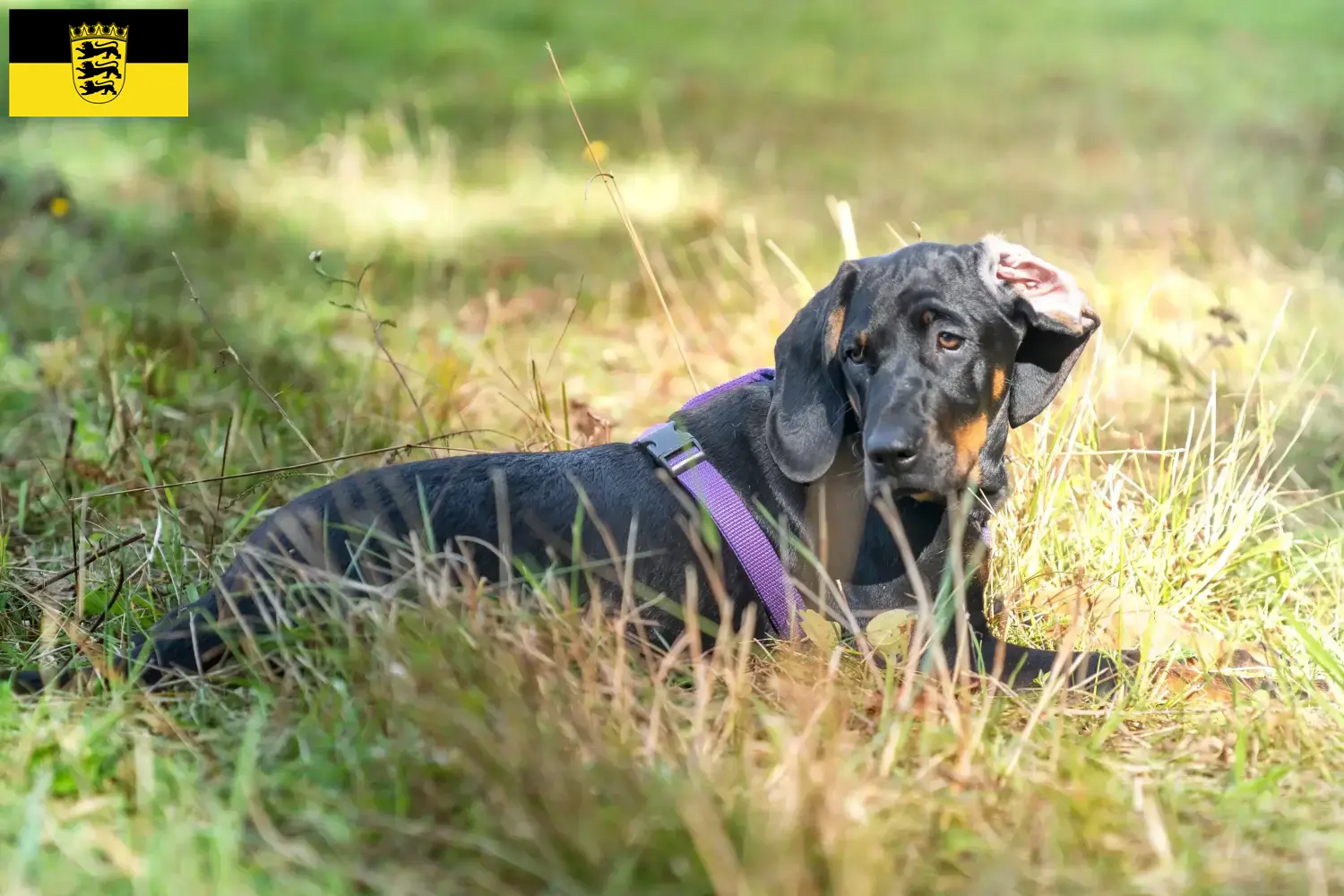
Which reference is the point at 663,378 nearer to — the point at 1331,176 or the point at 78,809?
the point at 78,809

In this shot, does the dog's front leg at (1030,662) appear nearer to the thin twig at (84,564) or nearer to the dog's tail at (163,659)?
the dog's tail at (163,659)

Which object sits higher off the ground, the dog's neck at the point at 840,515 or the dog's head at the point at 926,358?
the dog's head at the point at 926,358

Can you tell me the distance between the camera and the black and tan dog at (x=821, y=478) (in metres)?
3.03

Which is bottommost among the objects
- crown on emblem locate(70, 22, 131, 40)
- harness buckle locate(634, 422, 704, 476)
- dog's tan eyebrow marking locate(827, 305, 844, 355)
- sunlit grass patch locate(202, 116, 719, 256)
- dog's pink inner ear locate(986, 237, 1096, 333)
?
sunlit grass patch locate(202, 116, 719, 256)

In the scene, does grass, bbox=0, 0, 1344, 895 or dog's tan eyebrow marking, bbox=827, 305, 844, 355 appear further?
dog's tan eyebrow marking, bbox=827, 305, 844, 355

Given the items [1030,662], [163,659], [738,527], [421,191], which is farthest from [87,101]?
[1030,662]

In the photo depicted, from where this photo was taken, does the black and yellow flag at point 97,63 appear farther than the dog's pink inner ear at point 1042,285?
Yes

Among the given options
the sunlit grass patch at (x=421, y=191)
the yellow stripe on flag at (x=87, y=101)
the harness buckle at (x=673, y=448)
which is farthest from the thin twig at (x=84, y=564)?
the yellow stripe on flag at (x=87, y=101)

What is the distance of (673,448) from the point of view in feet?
10.8

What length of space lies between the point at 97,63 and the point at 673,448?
20.6 ft

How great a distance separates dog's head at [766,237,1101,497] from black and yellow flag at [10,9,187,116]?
637 centimetres

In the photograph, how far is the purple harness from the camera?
3.22 metres

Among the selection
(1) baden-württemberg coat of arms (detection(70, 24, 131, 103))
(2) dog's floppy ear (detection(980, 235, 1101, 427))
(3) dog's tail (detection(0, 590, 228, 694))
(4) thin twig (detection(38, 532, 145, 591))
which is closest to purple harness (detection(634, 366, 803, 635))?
(2) dog's floppy ear (detection(980, 235, 1101, 427))

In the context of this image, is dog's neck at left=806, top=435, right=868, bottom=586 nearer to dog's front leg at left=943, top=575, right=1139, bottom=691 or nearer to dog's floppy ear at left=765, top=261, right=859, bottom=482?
dog's floppy ear at left=765, top=261, right=859, bottom=482
